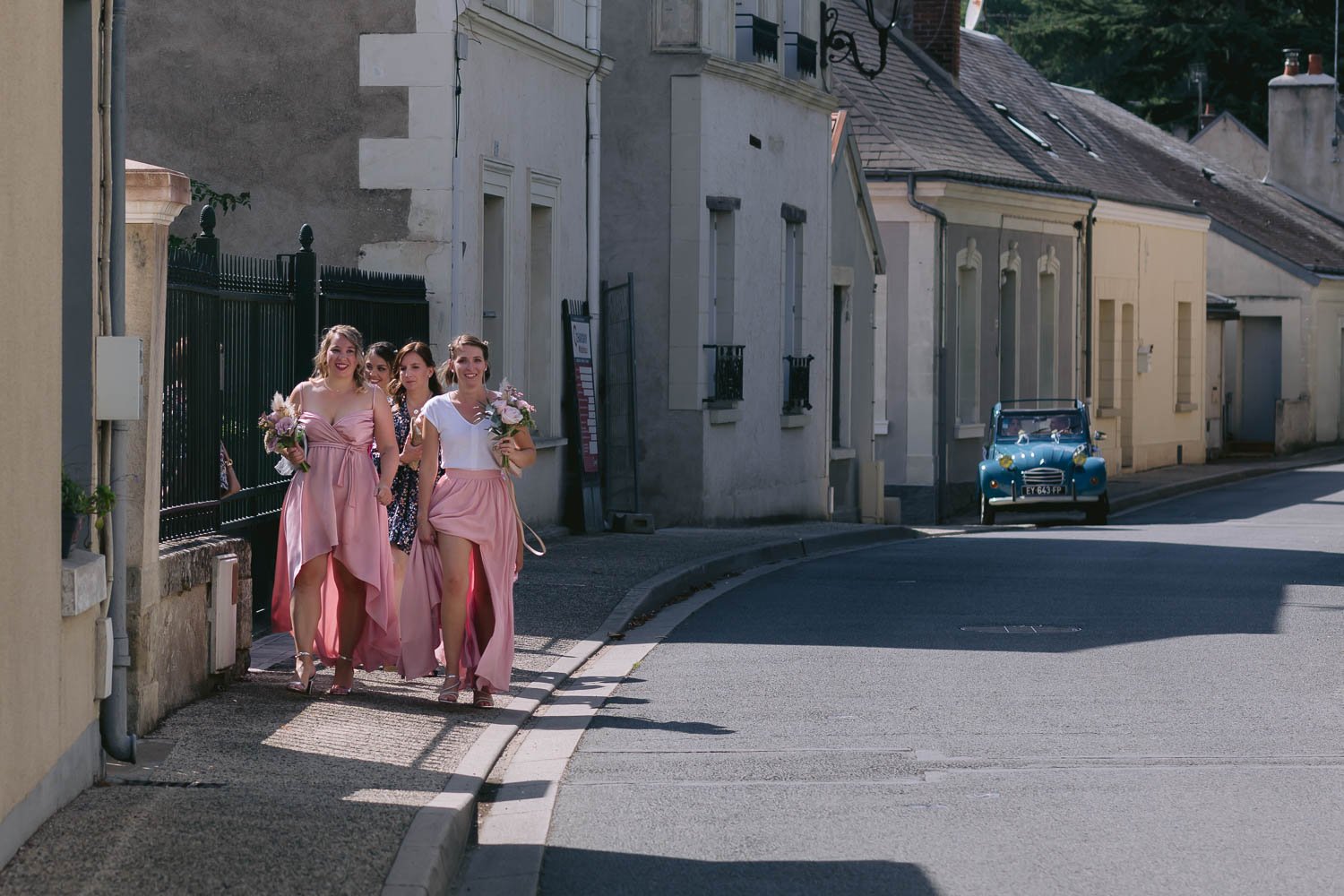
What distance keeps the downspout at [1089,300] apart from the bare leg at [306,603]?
102ft

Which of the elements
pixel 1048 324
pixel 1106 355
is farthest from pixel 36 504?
pixel 1106 355

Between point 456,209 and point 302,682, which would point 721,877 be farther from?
point 456,209

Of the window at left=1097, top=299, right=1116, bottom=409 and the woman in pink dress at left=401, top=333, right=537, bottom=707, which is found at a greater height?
the window at left=1097, top=299, right=1116, bottom=409

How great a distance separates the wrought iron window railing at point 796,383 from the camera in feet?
86.5

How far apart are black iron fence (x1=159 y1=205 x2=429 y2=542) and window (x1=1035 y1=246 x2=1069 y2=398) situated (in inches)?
990

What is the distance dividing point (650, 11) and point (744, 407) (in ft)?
15.4

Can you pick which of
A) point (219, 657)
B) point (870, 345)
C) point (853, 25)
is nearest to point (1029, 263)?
point (853, 25)

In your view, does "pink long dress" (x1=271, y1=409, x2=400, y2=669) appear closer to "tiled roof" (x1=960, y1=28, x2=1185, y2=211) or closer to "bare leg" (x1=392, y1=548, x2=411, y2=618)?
"bare leg" (x1=392, y1=548, x2=411, y2=618)

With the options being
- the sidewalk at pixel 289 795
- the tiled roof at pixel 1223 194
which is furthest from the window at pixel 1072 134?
the sidewalk at pixel 289 795

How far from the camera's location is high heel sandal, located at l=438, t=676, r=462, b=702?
10008 mm

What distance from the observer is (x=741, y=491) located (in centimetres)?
2455

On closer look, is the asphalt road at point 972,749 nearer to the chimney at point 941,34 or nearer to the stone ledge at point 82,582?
the stone ledge at point 82,582

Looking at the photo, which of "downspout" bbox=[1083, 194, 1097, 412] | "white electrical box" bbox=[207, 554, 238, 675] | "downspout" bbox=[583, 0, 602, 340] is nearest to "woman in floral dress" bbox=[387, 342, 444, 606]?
"white electrical box" bbox=[207, 554, 238, 675]

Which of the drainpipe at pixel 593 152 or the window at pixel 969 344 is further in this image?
the window at pixel 969 344
